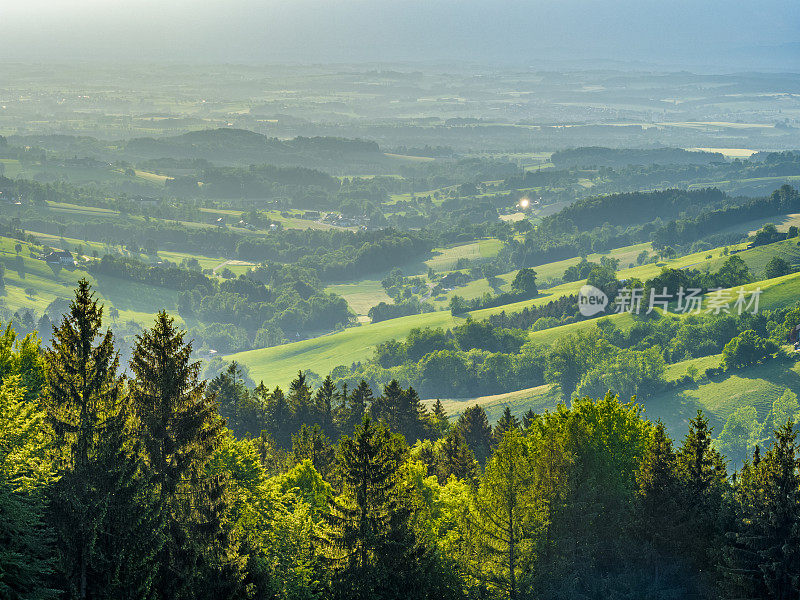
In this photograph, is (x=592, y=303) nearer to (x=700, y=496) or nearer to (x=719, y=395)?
(x=719, y=395)

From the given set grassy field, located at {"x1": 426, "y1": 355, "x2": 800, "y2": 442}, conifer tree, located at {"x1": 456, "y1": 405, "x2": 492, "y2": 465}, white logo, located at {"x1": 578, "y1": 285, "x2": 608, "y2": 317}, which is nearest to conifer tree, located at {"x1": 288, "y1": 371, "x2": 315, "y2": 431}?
conifer tree, located at {"x1": 456, "y1": 405, "x2": 492, "y2": 465}

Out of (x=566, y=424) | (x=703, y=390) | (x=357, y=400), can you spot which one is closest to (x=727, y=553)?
(x=566, y=424)

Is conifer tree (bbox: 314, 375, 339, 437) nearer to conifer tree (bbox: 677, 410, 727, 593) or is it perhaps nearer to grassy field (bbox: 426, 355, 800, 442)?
Result: conifer tree (bbox: 677, 410, 727, 593)

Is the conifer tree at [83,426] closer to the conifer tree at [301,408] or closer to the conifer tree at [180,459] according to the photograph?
the conifer tree at [180,459]

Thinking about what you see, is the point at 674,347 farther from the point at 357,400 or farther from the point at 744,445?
the point at 357,400

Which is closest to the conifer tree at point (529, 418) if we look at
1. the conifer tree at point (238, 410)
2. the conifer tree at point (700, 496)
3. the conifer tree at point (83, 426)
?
the conifer tree at point (700, 496)
